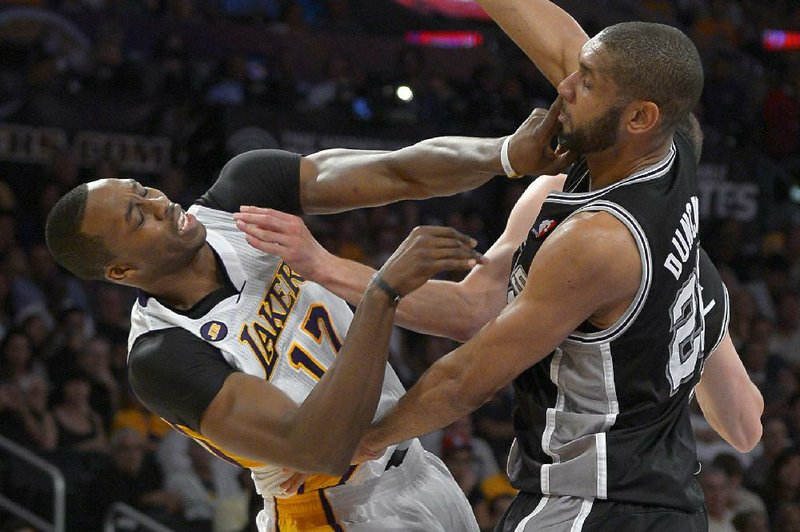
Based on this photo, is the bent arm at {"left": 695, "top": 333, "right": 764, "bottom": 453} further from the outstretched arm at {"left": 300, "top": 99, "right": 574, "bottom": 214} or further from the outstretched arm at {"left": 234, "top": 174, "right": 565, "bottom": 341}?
the outstretched arm at {"left": 300, "top": 99, "right": 574, "bottom": 214}

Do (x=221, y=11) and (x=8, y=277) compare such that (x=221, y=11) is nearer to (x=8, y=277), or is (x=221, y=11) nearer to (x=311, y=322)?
(x=8, y=277)

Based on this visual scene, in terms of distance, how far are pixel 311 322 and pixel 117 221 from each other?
72 cm

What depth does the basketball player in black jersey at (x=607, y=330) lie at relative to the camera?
3070 millimetres

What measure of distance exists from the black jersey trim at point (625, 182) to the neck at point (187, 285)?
113cm

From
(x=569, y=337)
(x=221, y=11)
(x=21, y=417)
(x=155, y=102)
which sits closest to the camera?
(x=569, y=337)

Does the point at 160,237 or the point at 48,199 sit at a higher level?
the point at 160,237

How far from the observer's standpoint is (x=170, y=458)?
7746 mm

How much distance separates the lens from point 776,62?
47.6 feet

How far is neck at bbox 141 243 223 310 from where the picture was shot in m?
3.67

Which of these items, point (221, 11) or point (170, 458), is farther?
point (221, 11)

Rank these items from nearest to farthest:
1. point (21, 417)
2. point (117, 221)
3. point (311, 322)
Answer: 1. point (117, 221)
2. point (311, 322)
3. point (21, 417)

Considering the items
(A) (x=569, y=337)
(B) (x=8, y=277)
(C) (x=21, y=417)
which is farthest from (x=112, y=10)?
(A) (x=569, y=337)

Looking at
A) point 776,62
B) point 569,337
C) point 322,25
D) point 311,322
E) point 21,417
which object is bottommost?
point 776,62

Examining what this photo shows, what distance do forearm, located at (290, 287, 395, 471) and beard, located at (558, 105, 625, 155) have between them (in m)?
0.68
